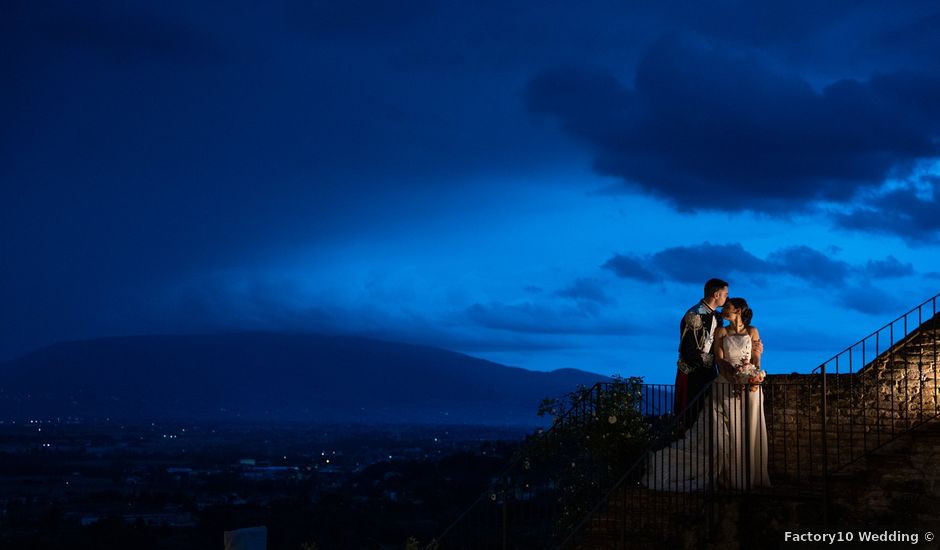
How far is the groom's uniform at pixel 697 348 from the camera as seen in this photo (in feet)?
39.1

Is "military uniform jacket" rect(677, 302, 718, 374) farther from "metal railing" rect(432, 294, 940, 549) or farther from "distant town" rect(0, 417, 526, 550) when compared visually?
"distant town" rect(0, 417, 526, 550)

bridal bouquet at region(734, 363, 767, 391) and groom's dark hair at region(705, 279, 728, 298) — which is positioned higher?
groom's dark hair at region(705, 279, 728, 298)

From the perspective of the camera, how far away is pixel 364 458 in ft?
349

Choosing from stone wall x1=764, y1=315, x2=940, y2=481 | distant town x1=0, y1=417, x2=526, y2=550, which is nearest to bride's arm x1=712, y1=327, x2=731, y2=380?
stone wall x1=764, y1=315, x2=940, y2=481

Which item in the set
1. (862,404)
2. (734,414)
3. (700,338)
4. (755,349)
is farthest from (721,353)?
(862,404)

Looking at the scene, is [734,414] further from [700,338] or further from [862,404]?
[862,404]

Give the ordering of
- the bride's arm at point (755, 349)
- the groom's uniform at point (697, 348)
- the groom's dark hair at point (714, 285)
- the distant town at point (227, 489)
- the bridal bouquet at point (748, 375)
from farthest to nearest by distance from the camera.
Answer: the distant town at point (227, 489) < the groom's uniform at point (697, 348) < the groom's dark hair at point (714, 285) < the bride's arm at point (755, 349) < the bridal bouquet at point (748, 375)

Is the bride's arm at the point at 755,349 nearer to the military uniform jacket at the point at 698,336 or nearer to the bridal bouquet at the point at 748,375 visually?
the bridal bouquet at the point at 748,375

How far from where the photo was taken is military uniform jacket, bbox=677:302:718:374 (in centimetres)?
1191

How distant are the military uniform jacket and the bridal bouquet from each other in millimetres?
641

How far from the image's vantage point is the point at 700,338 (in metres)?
12.0

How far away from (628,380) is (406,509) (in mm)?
39682

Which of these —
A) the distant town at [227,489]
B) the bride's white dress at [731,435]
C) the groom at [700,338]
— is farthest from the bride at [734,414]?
the distant town at [227,489]

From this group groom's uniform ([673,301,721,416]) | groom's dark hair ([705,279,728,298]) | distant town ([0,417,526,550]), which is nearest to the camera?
groom's dark hair ([705,279,728,298])
